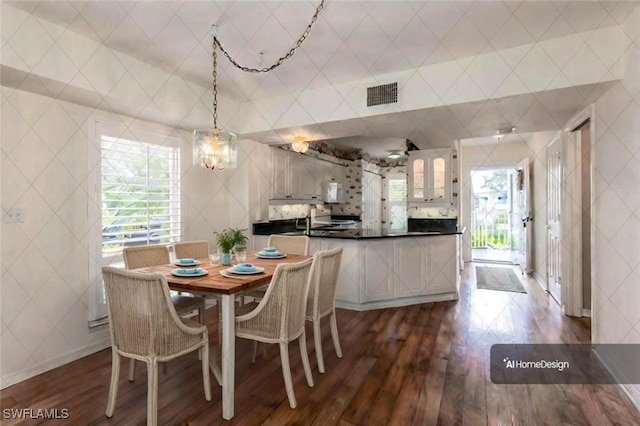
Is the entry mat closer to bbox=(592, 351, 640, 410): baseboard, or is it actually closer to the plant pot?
bbox=(592, 351, 640, 410): baseboard

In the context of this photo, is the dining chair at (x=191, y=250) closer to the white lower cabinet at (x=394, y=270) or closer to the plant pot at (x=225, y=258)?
the plant pot at (x=225, y=258)

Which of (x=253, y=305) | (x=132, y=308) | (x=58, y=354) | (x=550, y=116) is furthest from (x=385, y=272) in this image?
(x=58, y=354)

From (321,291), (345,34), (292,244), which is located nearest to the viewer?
(345,34)

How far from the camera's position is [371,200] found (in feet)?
24.3

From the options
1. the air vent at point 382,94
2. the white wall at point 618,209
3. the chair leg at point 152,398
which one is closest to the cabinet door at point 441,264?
the white wall at point 618,209

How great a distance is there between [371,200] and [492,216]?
2.94 metres

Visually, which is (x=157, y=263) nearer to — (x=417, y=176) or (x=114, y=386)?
(x=114, y=386)

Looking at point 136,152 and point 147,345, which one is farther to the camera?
point 136,152

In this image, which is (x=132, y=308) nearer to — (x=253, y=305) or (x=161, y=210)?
(x=253, y=305)

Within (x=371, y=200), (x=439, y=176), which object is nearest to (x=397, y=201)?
(x=371, y=200)

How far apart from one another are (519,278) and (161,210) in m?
5.42

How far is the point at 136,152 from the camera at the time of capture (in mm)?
3232

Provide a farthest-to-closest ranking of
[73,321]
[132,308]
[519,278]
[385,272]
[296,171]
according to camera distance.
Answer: [519,278] → [296,171] → [385,272] → [73,321] → [132,308]

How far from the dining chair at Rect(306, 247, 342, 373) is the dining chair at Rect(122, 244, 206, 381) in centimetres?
87
